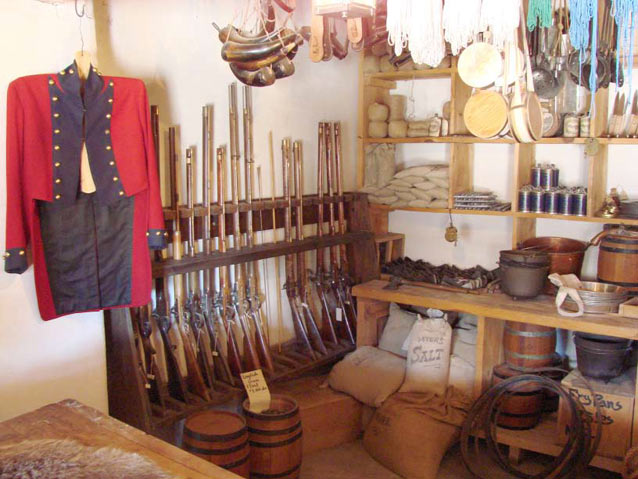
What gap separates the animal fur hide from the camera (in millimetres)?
1535

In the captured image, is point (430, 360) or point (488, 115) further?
point (430, 360)

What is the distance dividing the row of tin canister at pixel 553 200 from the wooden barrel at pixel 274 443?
1.90 meters

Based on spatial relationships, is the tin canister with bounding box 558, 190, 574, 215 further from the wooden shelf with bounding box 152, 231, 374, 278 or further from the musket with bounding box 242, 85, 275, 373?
the musket with bounding box 242, 85, 275, 373

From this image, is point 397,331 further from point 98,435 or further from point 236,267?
point 98,435

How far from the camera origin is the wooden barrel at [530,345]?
12.8 ft

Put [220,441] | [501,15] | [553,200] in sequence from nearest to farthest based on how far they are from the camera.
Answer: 1. [501,15]
2. [220,441]
3. [553,200]

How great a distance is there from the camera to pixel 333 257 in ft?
14.8

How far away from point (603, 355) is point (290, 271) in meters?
1.81

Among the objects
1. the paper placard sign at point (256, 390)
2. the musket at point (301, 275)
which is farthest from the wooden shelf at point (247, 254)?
the paper placard sign at point (256, 390)

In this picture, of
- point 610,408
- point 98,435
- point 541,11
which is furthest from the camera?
point 610,408

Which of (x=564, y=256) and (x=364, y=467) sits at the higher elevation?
(x=564, y=256)

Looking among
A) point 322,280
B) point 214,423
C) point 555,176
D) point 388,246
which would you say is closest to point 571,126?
point 555,176

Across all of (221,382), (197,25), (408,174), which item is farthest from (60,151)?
(408,174)

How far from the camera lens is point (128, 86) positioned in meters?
3.07
